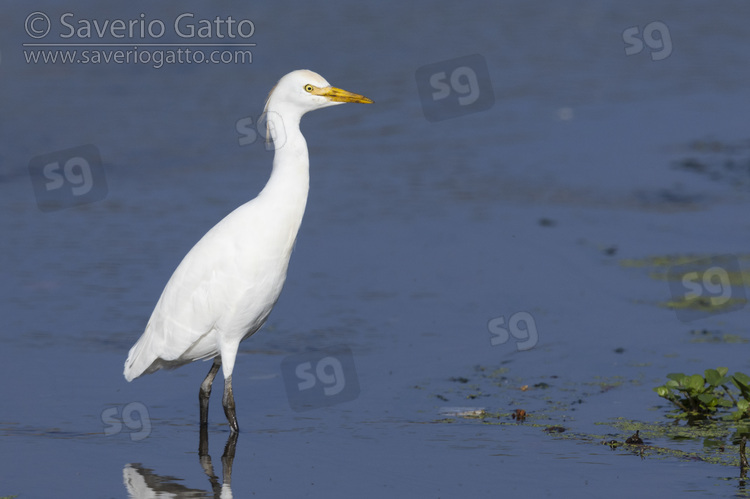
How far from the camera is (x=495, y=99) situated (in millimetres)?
15719

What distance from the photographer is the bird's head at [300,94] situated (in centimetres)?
625

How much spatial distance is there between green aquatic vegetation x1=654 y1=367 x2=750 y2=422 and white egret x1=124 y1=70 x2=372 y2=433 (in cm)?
230

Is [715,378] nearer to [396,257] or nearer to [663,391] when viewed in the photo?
[663,391]

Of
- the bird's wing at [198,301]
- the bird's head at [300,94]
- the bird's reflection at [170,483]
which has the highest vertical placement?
the bird's head at [300,94]

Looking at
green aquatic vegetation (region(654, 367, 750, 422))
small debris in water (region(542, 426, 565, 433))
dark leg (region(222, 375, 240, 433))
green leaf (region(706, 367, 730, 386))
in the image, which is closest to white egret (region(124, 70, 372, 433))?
dark leg (region(222, 375, 240, 433))

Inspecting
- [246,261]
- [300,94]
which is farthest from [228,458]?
[300,94]

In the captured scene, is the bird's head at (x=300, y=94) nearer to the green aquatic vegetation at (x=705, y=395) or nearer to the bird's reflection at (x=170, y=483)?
the bird's reflection at (x=170, y=483)

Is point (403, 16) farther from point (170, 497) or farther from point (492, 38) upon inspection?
point (170, 497)

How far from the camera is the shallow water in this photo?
575 cm

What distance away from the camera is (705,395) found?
6023 mm

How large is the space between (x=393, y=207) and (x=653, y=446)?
5978 millimetres

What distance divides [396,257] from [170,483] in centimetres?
460

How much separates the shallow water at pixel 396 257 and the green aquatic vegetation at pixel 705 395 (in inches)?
6.3

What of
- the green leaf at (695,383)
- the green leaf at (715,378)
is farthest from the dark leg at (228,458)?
the green leaf at (715,378)
